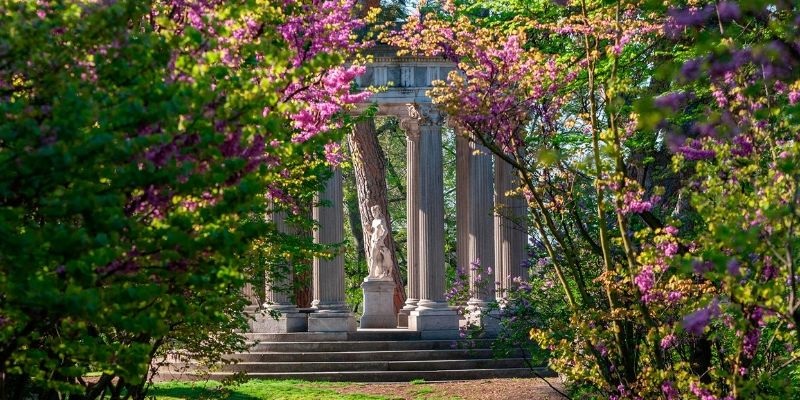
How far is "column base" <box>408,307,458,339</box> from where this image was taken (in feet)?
163

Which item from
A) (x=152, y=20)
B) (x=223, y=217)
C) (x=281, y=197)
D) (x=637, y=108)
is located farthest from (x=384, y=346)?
(x=637, y=108)

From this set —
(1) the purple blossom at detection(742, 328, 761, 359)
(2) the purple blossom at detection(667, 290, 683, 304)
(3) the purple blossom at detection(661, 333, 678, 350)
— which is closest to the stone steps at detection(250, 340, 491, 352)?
(3) the purple blossom at detection(661, 333, 678, 350)

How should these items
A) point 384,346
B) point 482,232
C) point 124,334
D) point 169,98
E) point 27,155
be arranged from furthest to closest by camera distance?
point 482,232, point 384,346, point 124,334, point 169,98, point 27,155

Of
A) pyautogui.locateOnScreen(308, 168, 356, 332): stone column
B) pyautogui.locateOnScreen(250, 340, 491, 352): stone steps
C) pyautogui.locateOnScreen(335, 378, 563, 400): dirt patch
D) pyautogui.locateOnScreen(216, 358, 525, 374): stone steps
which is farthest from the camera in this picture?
pyautogui.locateOnScreen(308, 168, 356, 332): stone column

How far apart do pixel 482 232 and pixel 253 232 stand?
1549 inches

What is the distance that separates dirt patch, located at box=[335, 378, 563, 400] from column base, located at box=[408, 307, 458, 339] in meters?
6.99

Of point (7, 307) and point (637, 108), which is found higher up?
point (637, 108)

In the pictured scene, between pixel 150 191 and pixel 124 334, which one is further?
pixel 124 334

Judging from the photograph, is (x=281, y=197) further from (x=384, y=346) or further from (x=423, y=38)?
(x=384, y=346)

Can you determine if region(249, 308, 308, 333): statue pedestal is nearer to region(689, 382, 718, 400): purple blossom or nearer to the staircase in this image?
the staircase

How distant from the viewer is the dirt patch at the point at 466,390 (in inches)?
1485

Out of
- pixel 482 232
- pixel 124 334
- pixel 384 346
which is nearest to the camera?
pixel 124 334

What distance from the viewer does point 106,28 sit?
11562 mm

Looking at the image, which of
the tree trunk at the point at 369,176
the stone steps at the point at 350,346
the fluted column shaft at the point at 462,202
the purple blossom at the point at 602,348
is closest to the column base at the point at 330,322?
the stone steps at the point at 350,346
